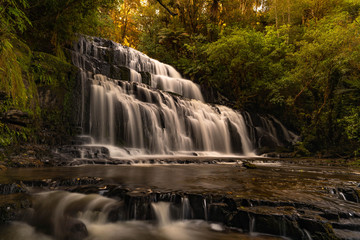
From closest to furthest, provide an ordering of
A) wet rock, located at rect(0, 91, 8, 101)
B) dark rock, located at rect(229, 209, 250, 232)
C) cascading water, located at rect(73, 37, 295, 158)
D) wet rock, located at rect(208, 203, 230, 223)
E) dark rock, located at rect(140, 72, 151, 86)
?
dark rock, located at rect(229, 209, 250, 232)
wet rock, located at rect(208, 203, 230, 223)
wet rock, located at rect(0, 91, 8, 101)
cascading water, located at rect(73, 37, 295, 158)
dark rock, located at rect(140, 72, 151, 86)

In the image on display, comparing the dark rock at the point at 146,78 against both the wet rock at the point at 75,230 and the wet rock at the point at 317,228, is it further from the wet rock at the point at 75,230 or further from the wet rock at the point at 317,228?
the wet rock at the point at 317,228

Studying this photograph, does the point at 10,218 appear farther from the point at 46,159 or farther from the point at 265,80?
the point at 265,80

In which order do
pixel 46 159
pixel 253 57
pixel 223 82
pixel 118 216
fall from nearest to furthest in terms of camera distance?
pixel 118 216 < pixel 46 159 < pixel 253 57 < pixel 223 82

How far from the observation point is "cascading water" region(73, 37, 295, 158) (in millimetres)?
8953

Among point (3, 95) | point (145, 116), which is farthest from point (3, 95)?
point (145, 116)

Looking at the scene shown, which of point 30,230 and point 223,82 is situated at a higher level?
point 223,82

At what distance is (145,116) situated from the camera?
9.98 m

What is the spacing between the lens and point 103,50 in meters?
14.7

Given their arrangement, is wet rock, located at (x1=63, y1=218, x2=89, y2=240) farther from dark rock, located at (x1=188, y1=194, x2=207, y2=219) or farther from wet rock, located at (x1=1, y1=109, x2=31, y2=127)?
wet rock, located at (x1=1, y1=109, x2=31, y2=127)

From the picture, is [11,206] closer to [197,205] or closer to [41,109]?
[197,205]

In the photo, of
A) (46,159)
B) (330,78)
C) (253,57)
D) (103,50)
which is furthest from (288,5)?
(46,159)

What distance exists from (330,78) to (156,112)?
9.51 m

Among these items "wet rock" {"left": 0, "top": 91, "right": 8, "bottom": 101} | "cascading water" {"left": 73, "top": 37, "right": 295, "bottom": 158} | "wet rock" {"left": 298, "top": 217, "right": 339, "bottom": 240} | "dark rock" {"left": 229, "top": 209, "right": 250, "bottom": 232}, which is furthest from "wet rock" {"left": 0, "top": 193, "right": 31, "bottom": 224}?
"cascading water" {"left": 73, "top": 37, "right": 295, "bottom": 158}

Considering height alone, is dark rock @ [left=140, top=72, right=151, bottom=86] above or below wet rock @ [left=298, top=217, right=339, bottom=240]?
above
